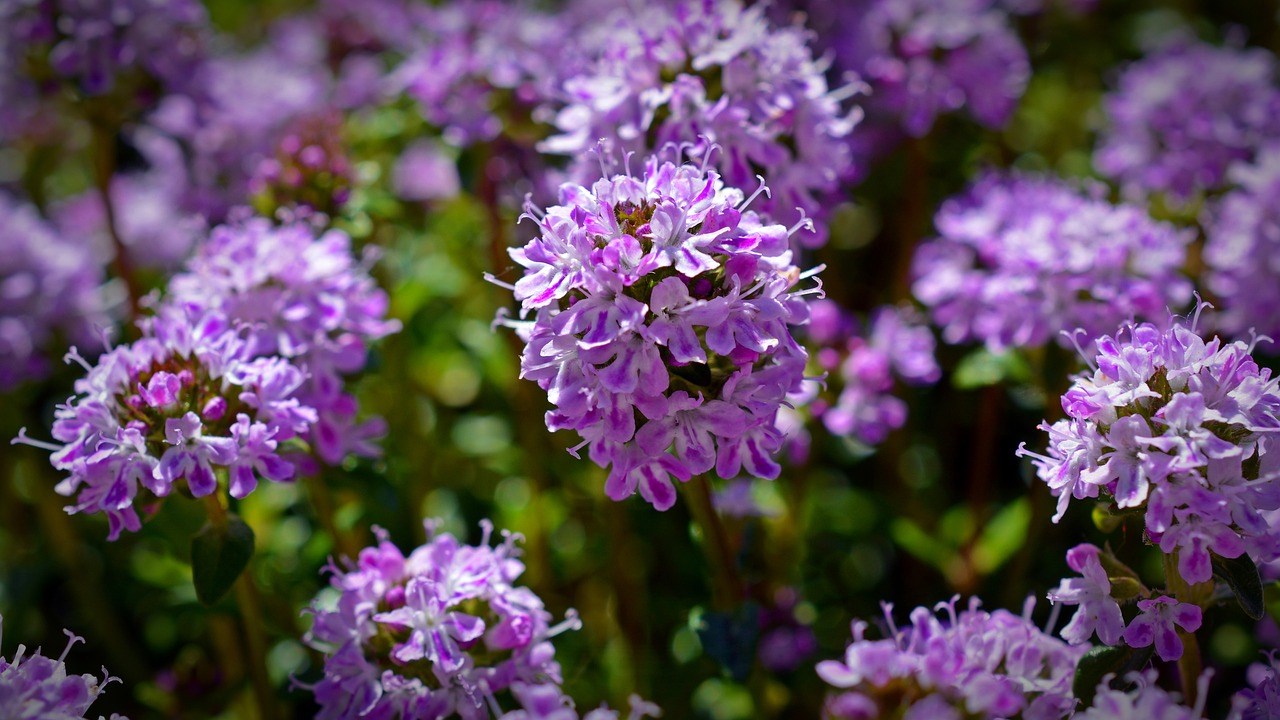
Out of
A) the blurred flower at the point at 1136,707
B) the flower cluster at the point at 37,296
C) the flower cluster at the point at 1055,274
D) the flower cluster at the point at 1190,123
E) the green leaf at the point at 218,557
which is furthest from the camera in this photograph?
the flower cluster at the point at 1190,123

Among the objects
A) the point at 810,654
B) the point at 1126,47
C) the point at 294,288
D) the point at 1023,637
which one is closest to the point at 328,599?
the point at 294,288

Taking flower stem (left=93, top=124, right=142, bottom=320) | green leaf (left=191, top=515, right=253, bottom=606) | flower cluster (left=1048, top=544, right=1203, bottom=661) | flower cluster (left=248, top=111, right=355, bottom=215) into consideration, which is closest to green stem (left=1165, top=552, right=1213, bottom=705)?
flower cluster (left=1048, top=544, right=1203, bottom=661)

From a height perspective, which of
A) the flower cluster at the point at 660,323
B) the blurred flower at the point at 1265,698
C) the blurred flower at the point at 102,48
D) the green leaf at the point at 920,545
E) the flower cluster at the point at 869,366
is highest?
the flower cluster at the point at 660,323

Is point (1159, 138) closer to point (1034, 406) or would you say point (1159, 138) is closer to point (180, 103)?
point (1034, 406)

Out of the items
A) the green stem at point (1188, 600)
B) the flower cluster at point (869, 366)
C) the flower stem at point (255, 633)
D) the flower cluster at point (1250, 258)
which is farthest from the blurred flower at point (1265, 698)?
→ the flower stem at point (255, 633)

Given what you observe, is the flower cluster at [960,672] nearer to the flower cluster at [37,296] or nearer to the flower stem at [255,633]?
the flower stem at [255,633]

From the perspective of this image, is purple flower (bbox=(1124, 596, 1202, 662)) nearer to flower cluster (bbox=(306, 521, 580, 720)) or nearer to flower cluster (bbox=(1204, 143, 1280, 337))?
flower cluster (bbox=(306, 521, 580, 720))
